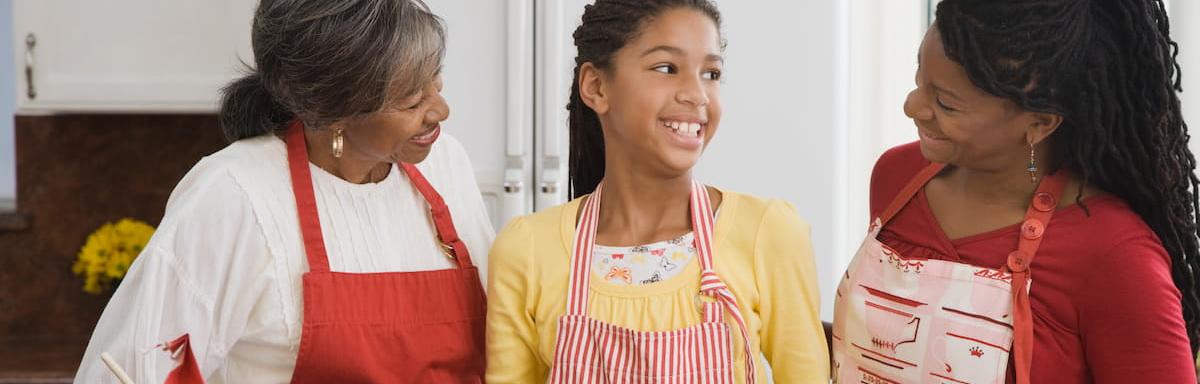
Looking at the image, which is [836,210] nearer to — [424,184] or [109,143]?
[424,184]

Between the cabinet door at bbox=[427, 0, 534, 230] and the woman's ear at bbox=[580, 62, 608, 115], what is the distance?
0.89 meters

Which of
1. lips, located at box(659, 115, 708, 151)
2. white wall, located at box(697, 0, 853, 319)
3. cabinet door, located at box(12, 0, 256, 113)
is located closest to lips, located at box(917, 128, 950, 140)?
lips, located at box(659, 115, 708, 151)

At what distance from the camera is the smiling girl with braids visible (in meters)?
1.19

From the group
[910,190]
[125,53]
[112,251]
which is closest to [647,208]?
[910,190]

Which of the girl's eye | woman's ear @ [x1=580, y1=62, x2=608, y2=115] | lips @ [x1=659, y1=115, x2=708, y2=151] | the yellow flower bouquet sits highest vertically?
woman's ear @ [x1=580, y1=62, x2=608, y2=115]

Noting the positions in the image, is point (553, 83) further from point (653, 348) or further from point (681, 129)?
point (653, 348)

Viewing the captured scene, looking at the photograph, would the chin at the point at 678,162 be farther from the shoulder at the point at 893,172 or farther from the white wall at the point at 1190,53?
the white wall at the point at 1190,53

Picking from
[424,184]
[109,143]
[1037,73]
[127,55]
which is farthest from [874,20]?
[109,143]

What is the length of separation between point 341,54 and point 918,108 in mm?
647

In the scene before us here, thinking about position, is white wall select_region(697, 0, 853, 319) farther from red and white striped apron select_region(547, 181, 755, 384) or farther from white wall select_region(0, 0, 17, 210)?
white wall select_region(0, 0, 17, 210)

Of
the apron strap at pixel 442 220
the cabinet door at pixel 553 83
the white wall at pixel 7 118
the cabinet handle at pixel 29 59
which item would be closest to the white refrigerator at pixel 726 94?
the cabinet door at pixel 553 83

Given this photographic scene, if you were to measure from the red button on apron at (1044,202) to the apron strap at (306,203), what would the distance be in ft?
2.59

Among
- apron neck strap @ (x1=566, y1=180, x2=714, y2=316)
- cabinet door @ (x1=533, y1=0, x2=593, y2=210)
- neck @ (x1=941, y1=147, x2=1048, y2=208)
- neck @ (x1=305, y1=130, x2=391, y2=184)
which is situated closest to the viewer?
neck @ (x1=941, y1=147, x2=1048, y2=208)

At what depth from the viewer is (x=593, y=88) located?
130cm
